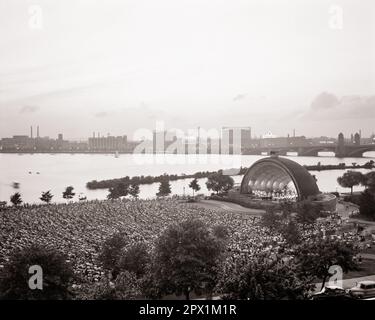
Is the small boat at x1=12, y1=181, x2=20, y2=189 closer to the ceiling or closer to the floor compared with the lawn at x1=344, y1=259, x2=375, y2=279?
closer to the ceiling

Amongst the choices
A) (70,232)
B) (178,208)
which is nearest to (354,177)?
(178,208)

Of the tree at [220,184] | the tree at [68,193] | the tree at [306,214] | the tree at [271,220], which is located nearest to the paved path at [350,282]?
the tree at [271,220]

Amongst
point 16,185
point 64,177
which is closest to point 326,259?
point 16,185

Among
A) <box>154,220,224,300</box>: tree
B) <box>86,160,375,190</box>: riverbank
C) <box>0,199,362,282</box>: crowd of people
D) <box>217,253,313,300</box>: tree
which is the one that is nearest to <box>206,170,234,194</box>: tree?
<box>0,199,362,282</box>: crowd of people

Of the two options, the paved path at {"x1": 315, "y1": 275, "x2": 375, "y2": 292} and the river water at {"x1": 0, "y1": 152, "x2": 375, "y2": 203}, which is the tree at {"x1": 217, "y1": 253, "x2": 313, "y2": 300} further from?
the river water at {"x1": 0, "y1": 152, "x2": 375, "y2": 203}
